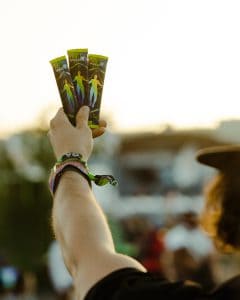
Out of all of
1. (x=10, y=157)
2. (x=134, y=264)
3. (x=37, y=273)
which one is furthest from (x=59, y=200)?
(x=10, y=157)

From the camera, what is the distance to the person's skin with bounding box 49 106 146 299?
207cm

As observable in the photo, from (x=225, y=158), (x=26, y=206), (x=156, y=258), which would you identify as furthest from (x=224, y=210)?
(x=26, y=206)

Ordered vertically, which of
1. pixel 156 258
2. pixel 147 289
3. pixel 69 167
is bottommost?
pixel 156 258

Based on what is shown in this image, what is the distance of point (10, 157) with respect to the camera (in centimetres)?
2162

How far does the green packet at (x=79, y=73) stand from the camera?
2.35 metres

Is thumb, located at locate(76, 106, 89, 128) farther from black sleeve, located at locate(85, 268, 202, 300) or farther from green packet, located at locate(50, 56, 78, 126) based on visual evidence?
black sleeve, located at locate(85, 268, 202, 300)

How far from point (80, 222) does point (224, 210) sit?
11.4 inches

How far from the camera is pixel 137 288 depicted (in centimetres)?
198

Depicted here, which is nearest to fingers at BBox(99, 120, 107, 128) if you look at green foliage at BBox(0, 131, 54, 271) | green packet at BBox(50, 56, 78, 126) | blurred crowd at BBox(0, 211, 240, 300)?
green packet at BBox(50, 56, 78, 126)

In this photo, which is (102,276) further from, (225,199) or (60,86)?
(60,86)

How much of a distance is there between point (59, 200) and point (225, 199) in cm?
33

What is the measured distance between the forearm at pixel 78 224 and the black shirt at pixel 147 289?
0.08 m

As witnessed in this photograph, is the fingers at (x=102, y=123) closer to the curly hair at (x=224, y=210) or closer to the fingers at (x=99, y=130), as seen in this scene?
the fingers at (x=99, y=130)

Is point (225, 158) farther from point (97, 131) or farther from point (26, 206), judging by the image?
point (26, 206)
